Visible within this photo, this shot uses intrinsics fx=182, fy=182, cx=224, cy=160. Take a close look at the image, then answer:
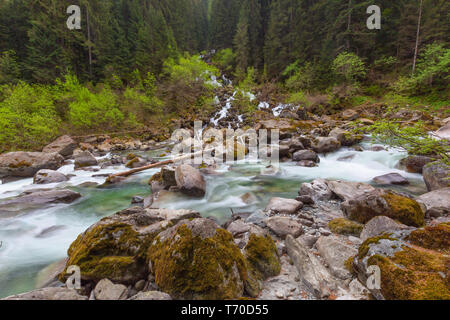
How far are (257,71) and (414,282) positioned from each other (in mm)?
36599

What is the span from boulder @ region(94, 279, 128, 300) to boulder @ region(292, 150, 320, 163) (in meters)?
8.73

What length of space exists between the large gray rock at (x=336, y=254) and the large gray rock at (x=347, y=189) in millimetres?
2341

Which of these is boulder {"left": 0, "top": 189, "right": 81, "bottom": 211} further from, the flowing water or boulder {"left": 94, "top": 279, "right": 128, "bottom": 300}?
boulder {"left": 94, "top": 279, "right": 128, "bottom": 300}

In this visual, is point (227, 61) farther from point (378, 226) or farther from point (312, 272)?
point (312, 272)

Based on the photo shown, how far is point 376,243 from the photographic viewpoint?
216 centimetres

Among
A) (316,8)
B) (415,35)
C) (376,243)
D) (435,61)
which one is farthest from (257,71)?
(376,243)

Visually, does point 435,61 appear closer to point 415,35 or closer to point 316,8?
point 415,35

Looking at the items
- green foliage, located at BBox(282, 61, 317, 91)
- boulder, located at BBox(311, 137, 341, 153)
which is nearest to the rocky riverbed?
boulder, located at BBox(311, 137, 341, 153)

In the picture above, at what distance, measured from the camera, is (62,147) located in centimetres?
1102

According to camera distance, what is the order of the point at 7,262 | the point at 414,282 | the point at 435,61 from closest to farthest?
the point at 414,282, the point at 7,262, the point at 435,61

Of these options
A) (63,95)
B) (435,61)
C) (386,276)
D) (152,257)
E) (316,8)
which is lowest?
(152,257)

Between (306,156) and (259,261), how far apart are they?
25.0ft

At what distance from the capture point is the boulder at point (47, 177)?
6.95 meters

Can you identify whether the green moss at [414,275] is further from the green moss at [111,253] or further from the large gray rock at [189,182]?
the large gray rock at [189,182]
